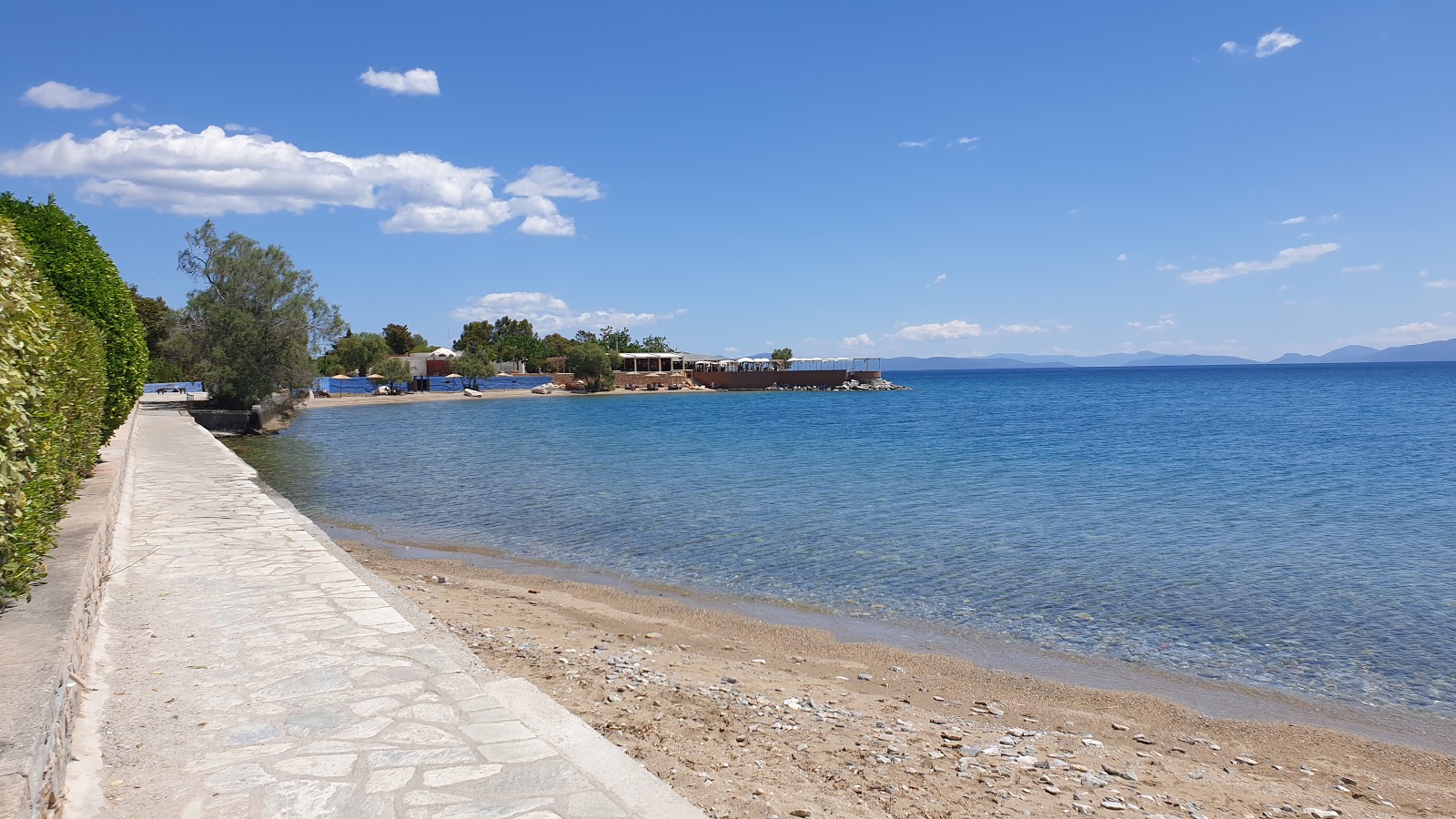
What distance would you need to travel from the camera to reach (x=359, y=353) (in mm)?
93562

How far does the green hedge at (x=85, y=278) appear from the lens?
13227mm

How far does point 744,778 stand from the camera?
516 cm

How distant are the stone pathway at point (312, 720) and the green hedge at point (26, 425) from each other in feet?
2.86

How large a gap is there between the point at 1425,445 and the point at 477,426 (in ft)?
141

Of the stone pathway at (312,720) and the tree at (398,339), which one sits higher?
the tree at (398,339)

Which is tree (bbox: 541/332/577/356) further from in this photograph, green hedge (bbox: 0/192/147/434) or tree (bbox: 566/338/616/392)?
green hedge (bbox: 0/192/147/434)

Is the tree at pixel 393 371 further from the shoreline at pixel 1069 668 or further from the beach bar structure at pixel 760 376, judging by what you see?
the shoreline at pixel 1069 668

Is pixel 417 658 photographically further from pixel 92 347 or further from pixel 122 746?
pixel 92 347

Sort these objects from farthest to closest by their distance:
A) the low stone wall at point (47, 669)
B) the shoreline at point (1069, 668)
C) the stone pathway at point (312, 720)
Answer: the shoreline at point (1069, 668), the stone pathway at point (312, 720), the low stone wall at point (47, 669)

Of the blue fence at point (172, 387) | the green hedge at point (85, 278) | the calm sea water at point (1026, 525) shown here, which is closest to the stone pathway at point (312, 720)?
the calm sea water at point (1026, 525)

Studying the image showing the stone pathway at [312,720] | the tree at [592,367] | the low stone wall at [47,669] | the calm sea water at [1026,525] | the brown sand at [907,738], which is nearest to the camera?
Result: the low stone wall at [47,669]

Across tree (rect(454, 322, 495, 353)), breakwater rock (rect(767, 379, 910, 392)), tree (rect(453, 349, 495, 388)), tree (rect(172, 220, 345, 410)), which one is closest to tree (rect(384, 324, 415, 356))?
tree (rect(454, 322, 495, 353))

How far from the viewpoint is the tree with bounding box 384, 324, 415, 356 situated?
11456cm

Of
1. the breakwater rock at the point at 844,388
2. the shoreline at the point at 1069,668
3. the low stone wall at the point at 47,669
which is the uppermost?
the low stone wall at the point at 47,669
